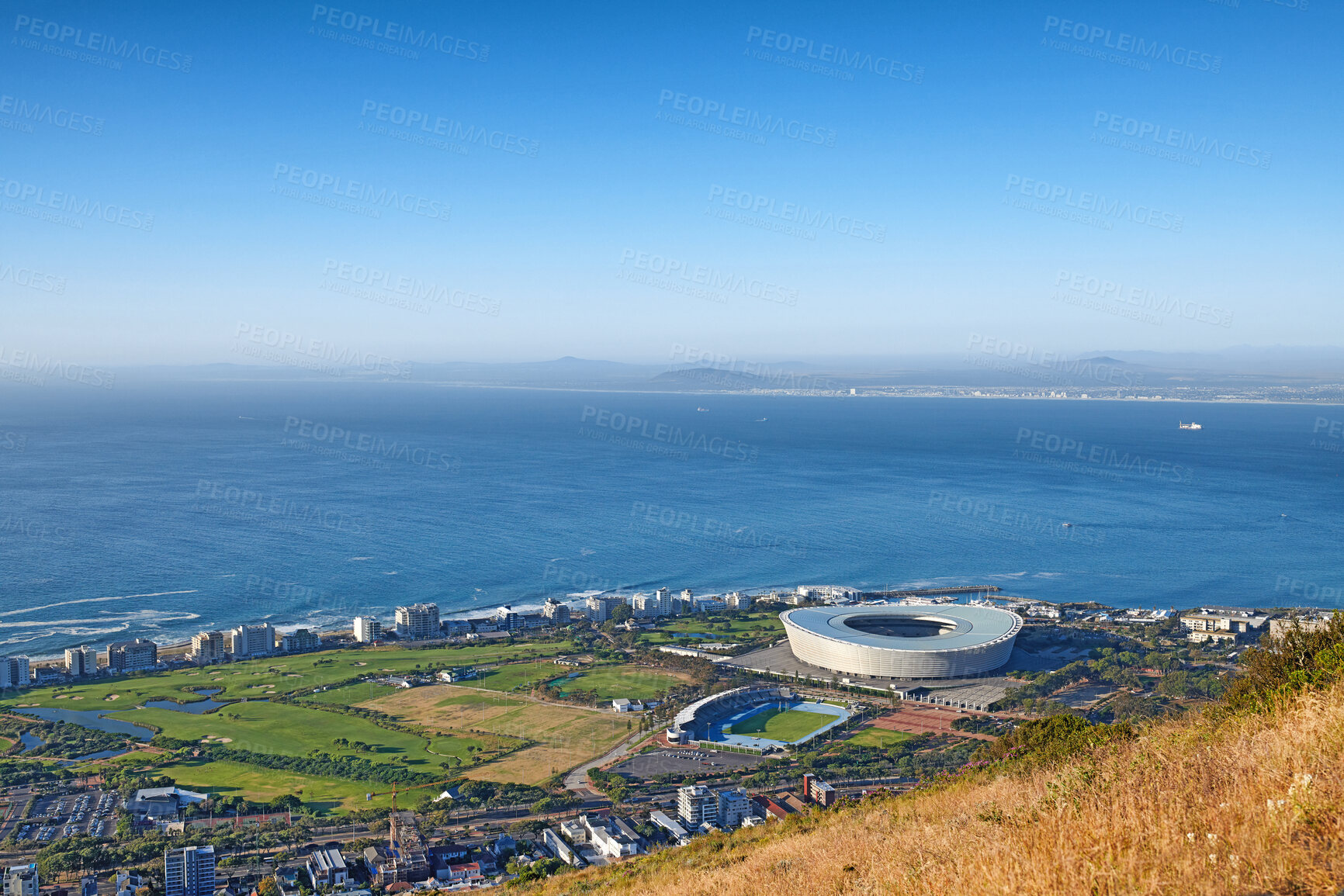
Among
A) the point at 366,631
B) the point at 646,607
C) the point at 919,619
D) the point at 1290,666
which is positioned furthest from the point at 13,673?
the point at 1290,666

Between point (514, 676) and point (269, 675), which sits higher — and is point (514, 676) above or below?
below

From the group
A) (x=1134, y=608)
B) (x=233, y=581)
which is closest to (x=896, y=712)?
(x=1134, y=608)

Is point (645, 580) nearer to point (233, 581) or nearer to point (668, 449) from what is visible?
point (233, 581)

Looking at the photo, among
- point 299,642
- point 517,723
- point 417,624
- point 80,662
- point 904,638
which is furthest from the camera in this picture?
point 417,624

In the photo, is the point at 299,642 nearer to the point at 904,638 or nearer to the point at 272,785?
the point at 272,785

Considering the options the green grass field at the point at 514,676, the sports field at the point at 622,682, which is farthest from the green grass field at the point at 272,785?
the sports field at the point at 622,682

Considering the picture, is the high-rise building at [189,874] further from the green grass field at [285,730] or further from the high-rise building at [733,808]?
the high-rise building at [733,808]

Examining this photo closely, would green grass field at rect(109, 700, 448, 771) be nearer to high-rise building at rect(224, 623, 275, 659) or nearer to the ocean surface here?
high-rise building at rect(224, 623, 275, 659)

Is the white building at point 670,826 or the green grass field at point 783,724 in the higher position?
the white building at point 670,826
